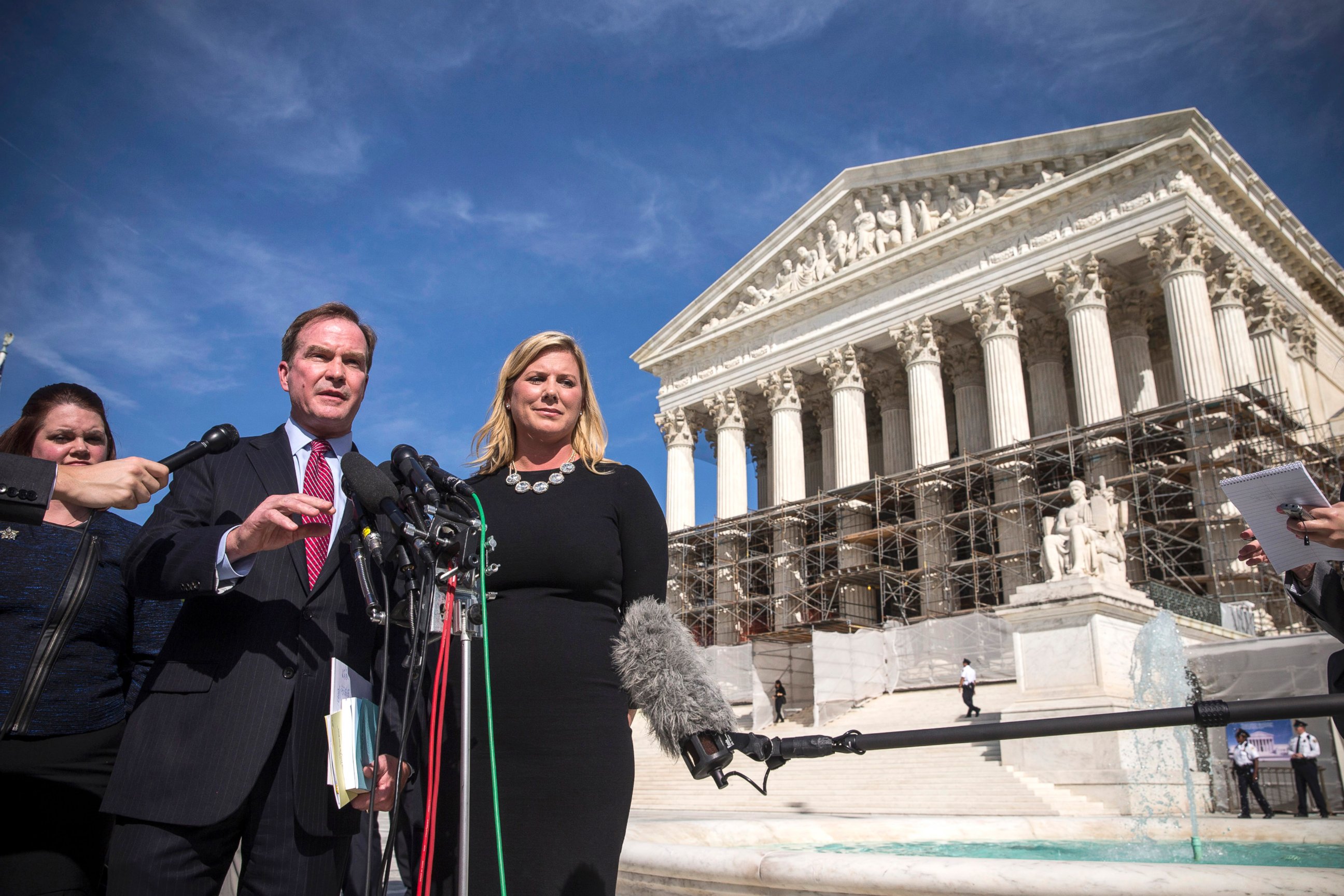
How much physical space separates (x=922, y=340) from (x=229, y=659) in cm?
3073

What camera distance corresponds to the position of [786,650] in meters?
29.0

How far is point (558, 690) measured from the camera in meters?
2.52

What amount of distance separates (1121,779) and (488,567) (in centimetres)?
1226

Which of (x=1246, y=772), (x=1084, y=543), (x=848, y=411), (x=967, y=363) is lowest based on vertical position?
(x=1246, y=772)

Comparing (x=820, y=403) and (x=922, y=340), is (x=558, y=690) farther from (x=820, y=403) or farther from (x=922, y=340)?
(x=820, y=403)

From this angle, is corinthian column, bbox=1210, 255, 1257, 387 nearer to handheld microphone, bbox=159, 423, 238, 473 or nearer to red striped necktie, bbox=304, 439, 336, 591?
red striped necktie, bbox=304, 439, 336, 591

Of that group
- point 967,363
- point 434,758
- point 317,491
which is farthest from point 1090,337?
point 434,758

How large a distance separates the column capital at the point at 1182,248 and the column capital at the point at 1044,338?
561 centimetres

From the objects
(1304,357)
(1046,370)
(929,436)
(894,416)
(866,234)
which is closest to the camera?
(1304,357)

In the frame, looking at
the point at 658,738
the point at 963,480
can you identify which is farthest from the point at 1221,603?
the point at 658,738

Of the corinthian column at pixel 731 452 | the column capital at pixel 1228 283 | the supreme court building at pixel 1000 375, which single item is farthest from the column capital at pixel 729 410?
the column capital at pixel 1228 283

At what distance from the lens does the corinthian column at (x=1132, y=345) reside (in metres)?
28.6

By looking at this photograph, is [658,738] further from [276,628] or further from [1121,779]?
[1121,779]

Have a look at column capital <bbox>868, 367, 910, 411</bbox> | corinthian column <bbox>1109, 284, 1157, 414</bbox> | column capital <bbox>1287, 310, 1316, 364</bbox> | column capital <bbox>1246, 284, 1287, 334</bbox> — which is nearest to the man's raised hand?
corinthian column <bbox>1109, 284, 1157, 414</bbox>
